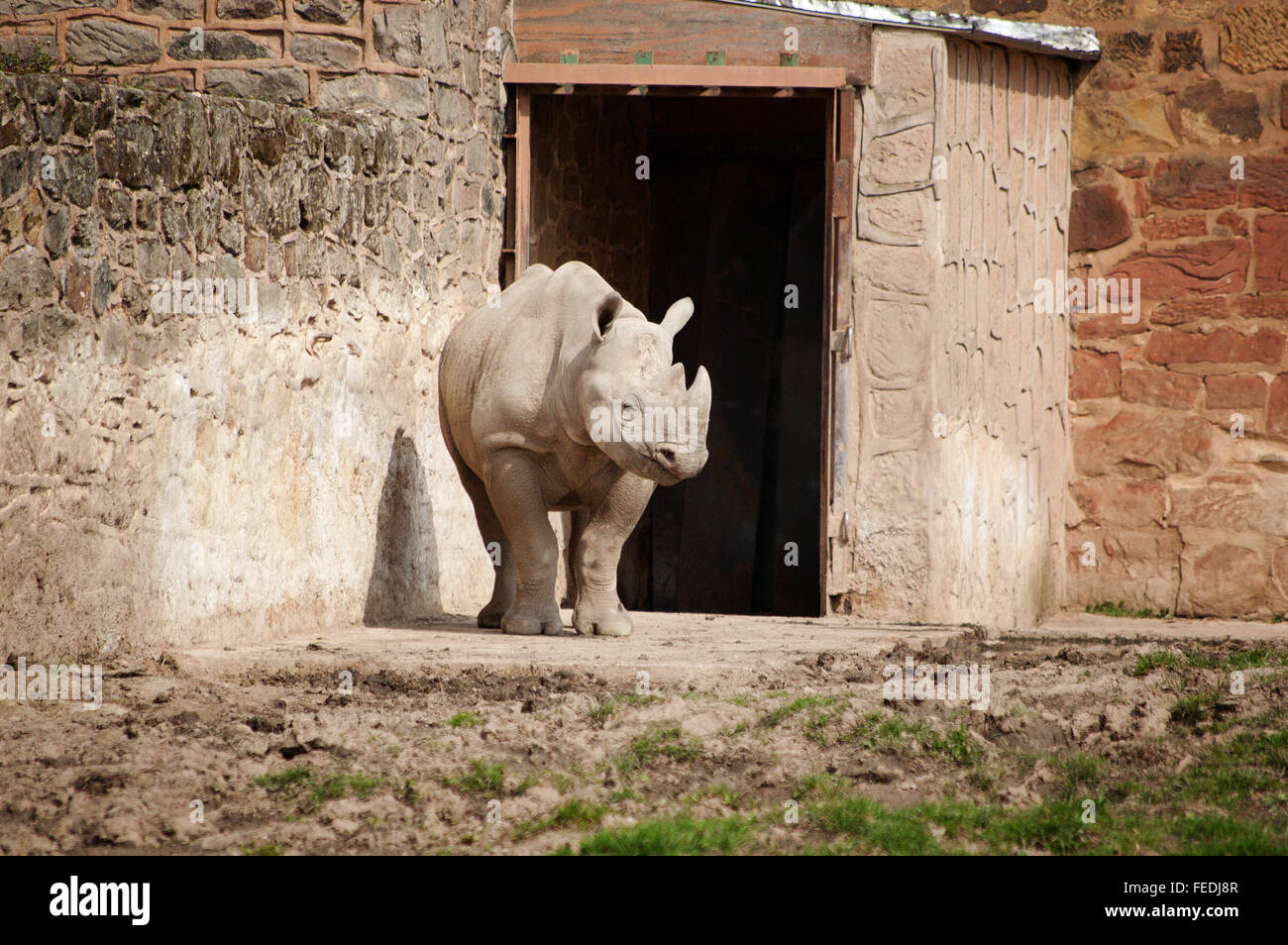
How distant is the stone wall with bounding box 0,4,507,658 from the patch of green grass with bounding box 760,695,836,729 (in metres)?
2.38

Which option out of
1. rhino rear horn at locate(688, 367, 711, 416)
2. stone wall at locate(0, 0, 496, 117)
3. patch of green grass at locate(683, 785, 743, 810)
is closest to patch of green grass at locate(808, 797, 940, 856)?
patch of green grass at locate(683, 785, 743, 810)

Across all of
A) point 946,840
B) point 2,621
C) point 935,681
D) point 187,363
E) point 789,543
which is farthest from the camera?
point 789,543

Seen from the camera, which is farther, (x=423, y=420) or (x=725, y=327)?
(x=725, y=327)

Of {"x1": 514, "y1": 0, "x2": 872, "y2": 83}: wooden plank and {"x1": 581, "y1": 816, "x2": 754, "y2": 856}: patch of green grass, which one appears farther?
{"x1": 514, "y1": 0, "x2": 872, "y2": 83}: wooden plank

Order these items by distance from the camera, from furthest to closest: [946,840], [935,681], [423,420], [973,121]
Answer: [973,121] → [423,420] → [935,681] → [946,840]

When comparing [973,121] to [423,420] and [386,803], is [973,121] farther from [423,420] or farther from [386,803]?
[386,803]

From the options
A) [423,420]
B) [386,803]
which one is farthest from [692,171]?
[386,803]

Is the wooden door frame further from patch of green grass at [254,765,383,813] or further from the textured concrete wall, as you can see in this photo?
patch of green grass at [254,765,383,813]

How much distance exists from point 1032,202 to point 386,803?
19.8 ft

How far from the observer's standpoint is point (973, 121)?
335 inches

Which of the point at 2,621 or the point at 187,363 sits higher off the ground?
the point at 187,363

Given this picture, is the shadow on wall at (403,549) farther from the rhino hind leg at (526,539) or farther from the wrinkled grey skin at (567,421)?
the rhino hind leg at (526,539)

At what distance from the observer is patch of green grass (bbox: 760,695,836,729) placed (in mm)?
5000

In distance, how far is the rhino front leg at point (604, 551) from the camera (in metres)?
6.76
